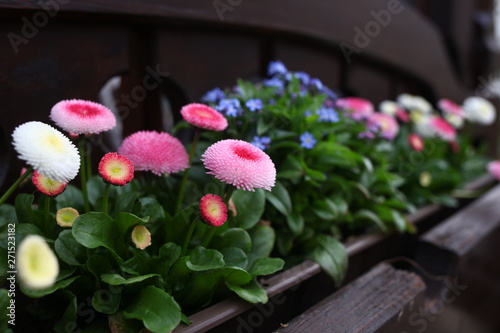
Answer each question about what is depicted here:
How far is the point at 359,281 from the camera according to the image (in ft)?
3.19

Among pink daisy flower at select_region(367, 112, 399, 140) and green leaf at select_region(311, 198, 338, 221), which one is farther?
pink daisy flower at select_region(367, 112, 399, 140)

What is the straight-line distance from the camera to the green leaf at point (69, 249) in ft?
2.28

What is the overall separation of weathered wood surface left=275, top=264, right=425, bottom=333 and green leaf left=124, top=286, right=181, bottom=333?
0.67ft

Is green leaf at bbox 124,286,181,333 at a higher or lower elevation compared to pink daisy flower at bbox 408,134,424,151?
lower

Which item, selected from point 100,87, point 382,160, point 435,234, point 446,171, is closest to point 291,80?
point 382,160

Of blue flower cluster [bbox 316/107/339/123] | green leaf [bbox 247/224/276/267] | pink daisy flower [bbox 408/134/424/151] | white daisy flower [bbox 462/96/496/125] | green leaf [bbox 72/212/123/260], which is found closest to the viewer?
green leaf [bbox 72/212/123/260]

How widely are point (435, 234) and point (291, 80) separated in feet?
2.03

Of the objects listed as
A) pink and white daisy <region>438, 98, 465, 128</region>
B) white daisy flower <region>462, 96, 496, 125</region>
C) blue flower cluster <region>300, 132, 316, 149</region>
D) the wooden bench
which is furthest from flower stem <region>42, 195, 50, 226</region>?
white daisy flower <region>462, 96, 496, 125</region>

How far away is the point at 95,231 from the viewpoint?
0.71 meters

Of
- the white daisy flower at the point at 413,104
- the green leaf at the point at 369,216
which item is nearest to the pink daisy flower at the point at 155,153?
the green leaf at the point at 369,216

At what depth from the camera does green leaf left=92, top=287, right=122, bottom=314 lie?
69 cm

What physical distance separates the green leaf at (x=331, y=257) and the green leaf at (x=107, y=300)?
0.45 m

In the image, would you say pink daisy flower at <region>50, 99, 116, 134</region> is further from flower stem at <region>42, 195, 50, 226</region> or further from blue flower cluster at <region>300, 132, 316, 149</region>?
blue flower cluster at <region>300, 132, 316, 149</region>

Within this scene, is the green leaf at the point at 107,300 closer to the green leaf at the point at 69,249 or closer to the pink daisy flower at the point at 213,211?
the green leaf at the point at 69,249
